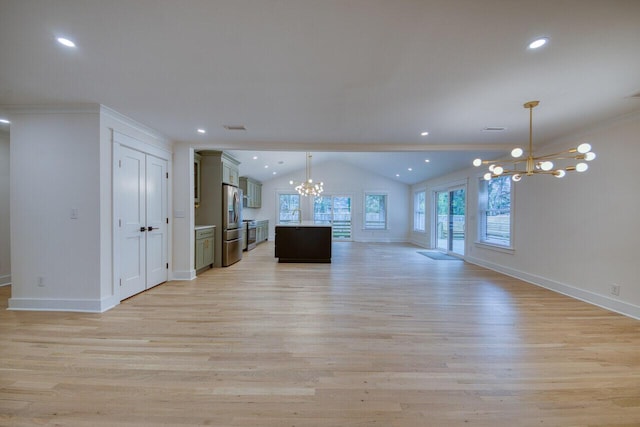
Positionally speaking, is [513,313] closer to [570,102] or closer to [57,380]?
[570,102]

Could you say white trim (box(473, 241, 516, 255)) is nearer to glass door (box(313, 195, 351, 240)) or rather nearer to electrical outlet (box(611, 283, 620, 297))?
electrical outlet (box(611, 283, 620, 297))

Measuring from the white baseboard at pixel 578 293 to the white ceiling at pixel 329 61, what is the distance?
2191 mm

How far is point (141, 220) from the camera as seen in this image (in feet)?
13.1

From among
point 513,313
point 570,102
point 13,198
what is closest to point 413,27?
point 570,102

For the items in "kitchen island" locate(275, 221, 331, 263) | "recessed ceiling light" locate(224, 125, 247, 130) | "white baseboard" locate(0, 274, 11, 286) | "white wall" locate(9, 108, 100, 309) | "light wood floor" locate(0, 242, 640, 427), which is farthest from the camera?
"kitchen island" locate(275, 221, 331, 263)

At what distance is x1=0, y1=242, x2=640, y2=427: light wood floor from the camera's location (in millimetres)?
1664

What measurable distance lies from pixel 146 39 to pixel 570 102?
4.24 meters

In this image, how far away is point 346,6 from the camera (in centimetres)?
161

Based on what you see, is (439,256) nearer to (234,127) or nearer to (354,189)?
(354,189)

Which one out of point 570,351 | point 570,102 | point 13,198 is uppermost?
point 570,102

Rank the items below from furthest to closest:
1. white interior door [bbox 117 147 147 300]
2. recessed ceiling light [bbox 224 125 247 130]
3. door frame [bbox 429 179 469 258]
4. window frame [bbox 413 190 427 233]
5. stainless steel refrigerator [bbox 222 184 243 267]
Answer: window frame [bbox 413 190 427 233] → door frame [bbox 429 179 469 258] → stainless steel refrigerator [bbox 222 184 243 267] → recessed ceiling light [bbox 224 125 247 130] → white interior door [bbox 117 147 147 300]

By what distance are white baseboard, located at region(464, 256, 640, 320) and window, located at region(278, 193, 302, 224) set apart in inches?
294

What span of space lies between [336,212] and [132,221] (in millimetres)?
8200

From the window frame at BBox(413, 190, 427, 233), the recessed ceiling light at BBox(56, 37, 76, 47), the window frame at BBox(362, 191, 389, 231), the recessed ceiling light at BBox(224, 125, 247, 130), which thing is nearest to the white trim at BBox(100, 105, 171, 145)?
the recessed ceiling light at BBox(224, 125, 247, 130)
